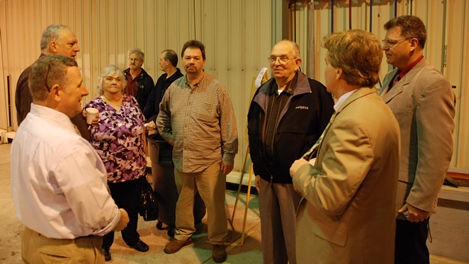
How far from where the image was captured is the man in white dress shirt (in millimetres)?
1669

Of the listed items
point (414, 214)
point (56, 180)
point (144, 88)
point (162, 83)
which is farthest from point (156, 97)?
point (414, 214)

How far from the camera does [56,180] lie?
1.67 meters

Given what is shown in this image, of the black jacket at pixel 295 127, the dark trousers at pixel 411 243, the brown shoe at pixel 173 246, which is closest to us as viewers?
the dark trousers at pixel 411 243

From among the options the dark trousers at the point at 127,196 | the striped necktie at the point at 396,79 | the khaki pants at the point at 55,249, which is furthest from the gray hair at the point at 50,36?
the striped necktie at the point at 396,79

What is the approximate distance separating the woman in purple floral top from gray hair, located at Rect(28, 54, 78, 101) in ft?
5.26

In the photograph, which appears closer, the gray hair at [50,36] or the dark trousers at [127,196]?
the gray hair at [50,36]

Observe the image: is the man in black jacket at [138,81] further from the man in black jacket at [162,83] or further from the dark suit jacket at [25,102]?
the dark suit jacket at [25,102]

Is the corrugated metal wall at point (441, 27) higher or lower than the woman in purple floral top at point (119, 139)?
higher

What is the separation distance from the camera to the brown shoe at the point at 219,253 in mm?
3543

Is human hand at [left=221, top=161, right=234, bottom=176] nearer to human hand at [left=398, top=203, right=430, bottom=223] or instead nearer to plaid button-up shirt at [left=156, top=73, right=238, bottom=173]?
plaid button-up shirt at [left=156, top=73, right=238, bottom=173]

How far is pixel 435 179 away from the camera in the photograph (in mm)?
2129

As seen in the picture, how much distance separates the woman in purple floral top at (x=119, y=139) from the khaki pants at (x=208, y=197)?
0.38 m

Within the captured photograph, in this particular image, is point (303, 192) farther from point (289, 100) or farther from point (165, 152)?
point (165, 152)

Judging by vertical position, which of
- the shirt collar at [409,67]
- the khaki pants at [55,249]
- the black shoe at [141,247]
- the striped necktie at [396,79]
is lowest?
the black shoe at [141,247]
